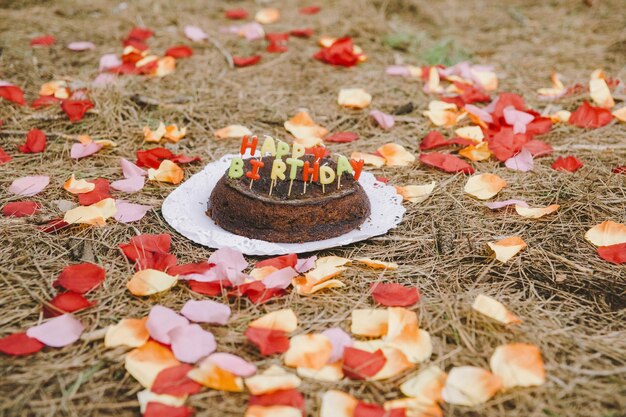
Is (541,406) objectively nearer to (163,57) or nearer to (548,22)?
(163,57)

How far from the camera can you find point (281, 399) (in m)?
1.52

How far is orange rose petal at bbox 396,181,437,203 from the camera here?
254 cm

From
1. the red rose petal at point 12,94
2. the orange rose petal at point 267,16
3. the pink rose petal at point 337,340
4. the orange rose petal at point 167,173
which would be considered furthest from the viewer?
the orange rose petal at point 267,16

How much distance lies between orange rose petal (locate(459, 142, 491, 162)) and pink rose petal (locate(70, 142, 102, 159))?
5.44 feet

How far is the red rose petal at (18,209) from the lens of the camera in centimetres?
232

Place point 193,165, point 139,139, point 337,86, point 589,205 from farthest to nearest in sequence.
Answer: point 337,86 < point 139,139 < point 193,165 < point 589,205

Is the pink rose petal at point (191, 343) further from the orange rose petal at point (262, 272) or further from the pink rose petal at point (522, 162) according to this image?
the pink rose petal at point (522, 162)

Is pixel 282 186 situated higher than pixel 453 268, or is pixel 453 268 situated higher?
pixel 282 186

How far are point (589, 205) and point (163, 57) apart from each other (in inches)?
103

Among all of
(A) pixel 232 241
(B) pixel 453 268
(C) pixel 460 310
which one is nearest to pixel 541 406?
(C) pixel 460 310

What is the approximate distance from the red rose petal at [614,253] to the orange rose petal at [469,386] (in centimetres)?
78

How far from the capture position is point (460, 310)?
6.08 ft

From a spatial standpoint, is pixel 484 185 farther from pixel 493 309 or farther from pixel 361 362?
pixel 361 362

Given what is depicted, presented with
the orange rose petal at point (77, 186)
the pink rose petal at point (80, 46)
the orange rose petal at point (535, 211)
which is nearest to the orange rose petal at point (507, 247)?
the orange rose petal at point (535, 211)
